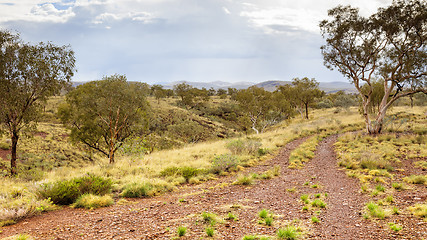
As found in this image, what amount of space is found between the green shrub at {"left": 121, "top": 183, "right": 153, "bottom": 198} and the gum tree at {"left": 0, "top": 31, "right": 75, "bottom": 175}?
34.0 feet

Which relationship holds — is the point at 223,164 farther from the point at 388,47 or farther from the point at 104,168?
the point at 388,47

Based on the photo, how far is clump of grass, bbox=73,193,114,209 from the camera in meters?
7.74

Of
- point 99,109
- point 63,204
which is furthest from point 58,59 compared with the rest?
point 63,204

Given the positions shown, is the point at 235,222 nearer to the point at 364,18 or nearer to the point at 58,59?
the point at 58,59

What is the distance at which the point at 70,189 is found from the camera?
27.4 ft

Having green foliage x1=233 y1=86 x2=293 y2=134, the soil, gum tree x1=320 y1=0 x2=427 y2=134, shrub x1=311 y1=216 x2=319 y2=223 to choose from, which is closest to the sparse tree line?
gum tree x1=320 y1=0 x2=427 y2=134

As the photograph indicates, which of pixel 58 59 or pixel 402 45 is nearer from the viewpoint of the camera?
pixel 58 59

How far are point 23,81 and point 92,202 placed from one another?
12648 millimetres

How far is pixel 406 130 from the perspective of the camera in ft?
75.9

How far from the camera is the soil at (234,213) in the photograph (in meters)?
5.54

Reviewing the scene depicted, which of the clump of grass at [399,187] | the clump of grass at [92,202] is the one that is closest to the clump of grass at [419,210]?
the clump of grass at [399,187]

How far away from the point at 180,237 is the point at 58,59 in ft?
54.8

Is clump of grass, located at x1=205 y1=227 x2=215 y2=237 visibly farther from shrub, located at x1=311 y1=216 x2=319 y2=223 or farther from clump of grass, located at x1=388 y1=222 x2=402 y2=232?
clump of grass, located at x1=388 y1=222 x2=402 y2=232

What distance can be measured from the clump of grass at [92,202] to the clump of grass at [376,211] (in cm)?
831
